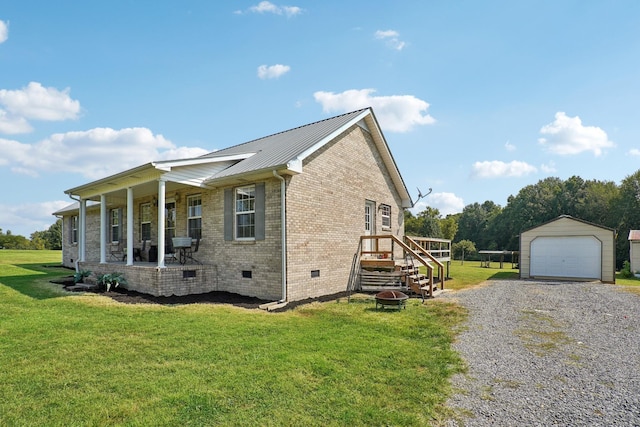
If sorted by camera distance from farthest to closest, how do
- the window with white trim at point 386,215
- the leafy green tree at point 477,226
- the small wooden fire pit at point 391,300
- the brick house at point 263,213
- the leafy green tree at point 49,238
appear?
the leafy green tree at point 477,226 < the leafy green tree at point 49,238 < the window with white trim at point 386,215 < the brick house at point 263,213 < the small wooden fire pit at point 391,300

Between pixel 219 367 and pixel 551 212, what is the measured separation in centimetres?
5055

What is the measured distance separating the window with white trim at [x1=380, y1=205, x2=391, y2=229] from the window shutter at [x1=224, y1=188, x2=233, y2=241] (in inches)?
262

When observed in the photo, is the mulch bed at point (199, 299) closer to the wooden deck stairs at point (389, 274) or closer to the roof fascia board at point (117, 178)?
the wooden deck stairs at point (389, 274)

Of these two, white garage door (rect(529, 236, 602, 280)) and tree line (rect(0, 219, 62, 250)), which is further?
tree line (rect(0, 219, 62, 250))

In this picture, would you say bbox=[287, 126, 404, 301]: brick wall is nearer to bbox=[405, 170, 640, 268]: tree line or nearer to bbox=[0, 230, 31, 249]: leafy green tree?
bbox=[405, 170, 640, 268]: tree line

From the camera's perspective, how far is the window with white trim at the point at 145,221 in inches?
583

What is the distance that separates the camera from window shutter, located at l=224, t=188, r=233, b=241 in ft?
36.0

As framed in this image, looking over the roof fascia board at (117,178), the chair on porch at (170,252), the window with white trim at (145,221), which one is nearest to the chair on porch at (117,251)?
the window with white trim at (145,221)

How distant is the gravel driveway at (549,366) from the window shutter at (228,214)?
277 inches

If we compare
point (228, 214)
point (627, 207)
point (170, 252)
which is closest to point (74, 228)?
point (170, 252)

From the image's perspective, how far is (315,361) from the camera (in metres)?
4.96

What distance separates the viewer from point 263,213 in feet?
33.7

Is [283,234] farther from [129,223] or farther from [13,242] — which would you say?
[13,242]

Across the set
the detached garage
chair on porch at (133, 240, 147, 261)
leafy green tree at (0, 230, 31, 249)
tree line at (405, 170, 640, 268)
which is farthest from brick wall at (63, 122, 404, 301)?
leafy green tree at (0, 230, 31, 249)
